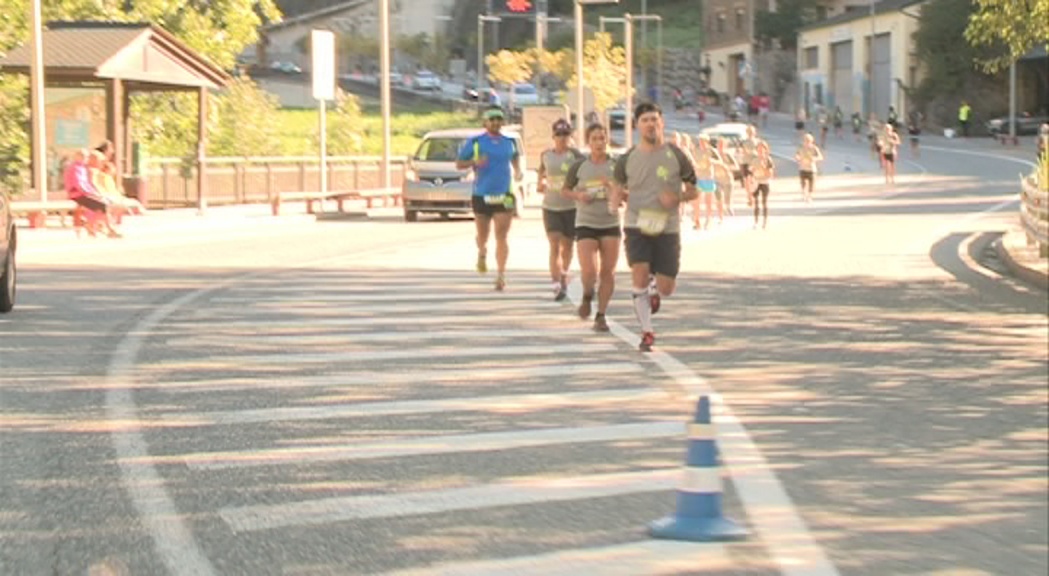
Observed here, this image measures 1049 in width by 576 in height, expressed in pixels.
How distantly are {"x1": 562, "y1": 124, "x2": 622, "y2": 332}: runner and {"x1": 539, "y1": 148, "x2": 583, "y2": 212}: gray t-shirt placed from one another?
1.09 metres

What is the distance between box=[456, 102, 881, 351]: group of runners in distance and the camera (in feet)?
47.5

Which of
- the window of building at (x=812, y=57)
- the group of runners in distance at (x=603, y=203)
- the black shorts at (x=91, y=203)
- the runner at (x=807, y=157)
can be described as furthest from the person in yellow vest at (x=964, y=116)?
the group of runners in distance at (x=603, y=203)

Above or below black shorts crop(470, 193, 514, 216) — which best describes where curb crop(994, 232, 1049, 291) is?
below

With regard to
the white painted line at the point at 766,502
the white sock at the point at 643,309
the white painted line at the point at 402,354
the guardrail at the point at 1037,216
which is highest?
the guardrail at the point at 1037,216

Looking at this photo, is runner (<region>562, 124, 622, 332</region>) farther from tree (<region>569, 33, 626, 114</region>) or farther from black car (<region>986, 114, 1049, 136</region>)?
black car (<region>986, 114, 1049, 136</region>)

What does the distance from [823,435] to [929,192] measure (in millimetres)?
40055

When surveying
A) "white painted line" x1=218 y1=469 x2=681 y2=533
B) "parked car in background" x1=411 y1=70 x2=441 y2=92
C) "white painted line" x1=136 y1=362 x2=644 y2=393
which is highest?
"parked car in background" x1=411 y1=70 x2=441 y2=92

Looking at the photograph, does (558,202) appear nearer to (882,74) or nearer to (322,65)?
(322,65)

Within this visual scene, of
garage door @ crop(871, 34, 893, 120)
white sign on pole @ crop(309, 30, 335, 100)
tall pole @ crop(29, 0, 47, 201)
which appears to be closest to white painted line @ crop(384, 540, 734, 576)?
tall pole @ crop(29, 0, 47, 201)

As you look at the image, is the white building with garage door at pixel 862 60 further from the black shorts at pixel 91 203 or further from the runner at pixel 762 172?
the black shorts at pixel 91 203

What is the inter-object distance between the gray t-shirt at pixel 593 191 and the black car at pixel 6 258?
5121 mm

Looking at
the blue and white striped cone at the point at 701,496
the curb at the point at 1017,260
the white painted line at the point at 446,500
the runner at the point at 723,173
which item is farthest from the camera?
the runner at the point at 723,173

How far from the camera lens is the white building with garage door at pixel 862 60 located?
88625mm

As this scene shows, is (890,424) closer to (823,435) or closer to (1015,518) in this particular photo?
(823,435)
